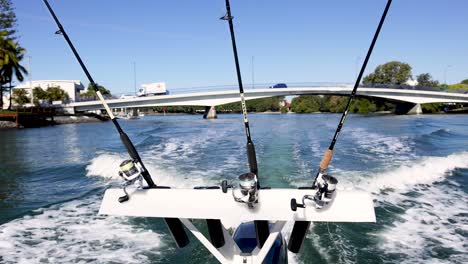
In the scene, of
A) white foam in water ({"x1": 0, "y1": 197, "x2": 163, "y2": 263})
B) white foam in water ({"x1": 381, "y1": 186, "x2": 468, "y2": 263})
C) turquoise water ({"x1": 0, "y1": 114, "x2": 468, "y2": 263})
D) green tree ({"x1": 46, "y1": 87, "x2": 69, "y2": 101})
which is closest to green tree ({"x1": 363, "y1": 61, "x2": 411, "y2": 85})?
green tree ({"x1": 46, "y1": 87, "x2": 69, "y2": 101})

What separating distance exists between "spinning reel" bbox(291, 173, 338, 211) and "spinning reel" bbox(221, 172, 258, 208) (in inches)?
12.0

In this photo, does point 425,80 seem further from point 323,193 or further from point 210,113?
point 323,193

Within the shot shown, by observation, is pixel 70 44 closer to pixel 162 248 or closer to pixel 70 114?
pixel 162 248

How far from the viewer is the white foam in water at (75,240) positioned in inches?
232

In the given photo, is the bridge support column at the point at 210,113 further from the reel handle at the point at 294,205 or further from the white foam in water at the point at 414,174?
the reel handle at the point at 294,205

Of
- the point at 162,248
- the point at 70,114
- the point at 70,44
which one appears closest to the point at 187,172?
the point at 162,248

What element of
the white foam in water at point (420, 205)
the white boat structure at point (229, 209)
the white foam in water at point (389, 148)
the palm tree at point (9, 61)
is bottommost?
the white foam in water at point (389, 148)

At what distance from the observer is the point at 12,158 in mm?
17531

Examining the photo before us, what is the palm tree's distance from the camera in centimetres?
5428

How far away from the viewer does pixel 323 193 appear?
2799mm

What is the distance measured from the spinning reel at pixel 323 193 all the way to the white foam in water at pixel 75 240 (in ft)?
11.9

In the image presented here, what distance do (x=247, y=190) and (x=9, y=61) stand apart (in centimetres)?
6389

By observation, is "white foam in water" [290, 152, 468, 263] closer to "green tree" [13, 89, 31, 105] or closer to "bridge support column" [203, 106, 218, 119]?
"bridge support column" [203, 106, 218, 119]

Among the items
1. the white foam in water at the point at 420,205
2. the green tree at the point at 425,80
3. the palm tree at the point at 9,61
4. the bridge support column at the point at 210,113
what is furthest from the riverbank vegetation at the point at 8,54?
the green tree at the point at 425,80
